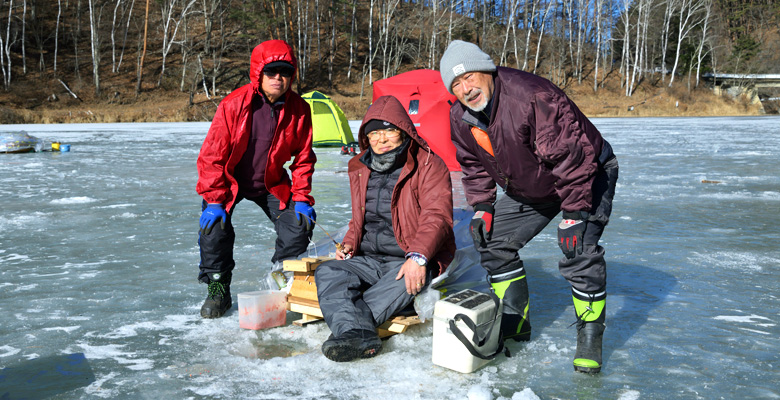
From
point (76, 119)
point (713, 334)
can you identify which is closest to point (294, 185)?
point (713, 334)

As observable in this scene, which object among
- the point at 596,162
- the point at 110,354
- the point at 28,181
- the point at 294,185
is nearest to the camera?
the point at 596,162

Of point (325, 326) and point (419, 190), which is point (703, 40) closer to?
point (419, 190)

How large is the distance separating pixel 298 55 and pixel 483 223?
122 feet

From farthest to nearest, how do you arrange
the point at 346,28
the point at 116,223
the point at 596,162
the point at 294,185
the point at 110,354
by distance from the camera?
the point at 346,28
the point at 116,223
the point at 294,185
the point at 110,354
the point at 596,162

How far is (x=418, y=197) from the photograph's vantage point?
3.15 meters

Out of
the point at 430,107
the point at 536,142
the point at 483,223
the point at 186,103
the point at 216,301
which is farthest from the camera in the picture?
the point at 186,103

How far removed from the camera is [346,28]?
44.6 meters

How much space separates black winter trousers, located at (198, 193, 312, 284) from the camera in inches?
137

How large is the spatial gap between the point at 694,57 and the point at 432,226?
48737mm

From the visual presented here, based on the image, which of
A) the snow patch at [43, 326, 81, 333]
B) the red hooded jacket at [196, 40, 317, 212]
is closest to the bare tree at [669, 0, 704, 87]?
the red hooded jacket at [196, 40, 317, 212]

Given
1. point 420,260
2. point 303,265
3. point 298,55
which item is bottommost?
point 303,265

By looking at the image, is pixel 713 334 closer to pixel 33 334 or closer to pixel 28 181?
pixel 33 334

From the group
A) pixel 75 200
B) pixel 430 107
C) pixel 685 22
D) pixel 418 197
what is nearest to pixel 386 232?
pixel 418 197

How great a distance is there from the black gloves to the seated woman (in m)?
0.13
